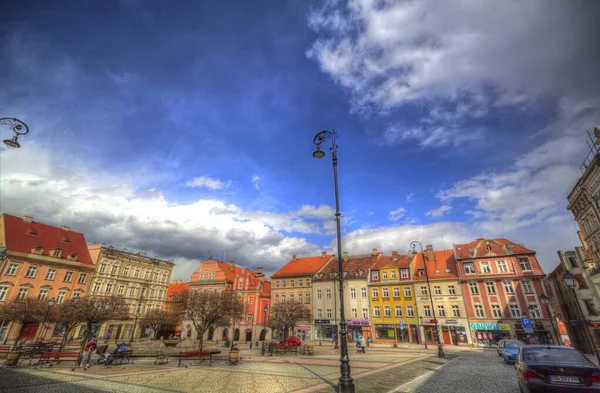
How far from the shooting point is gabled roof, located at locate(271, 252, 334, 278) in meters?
52.8

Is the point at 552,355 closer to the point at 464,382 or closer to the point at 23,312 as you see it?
the point at 464,382

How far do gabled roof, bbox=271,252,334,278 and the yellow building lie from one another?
36.0 ft

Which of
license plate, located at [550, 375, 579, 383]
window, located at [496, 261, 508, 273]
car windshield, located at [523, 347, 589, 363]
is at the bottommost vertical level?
license plate, located at [550, 375, 579, 383]

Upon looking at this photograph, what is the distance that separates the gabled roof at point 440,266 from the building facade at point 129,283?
4960 centimetres

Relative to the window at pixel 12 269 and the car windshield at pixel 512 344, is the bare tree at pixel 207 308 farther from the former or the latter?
the window at pixel 12 269

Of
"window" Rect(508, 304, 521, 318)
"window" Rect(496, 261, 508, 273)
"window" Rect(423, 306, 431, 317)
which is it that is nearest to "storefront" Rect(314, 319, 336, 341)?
"window" Rect(423, 306, 431, 317)

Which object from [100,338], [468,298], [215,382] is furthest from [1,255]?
[468,298]

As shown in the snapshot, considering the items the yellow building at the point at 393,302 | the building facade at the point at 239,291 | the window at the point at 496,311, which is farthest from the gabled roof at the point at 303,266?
the window at the point at 496,311

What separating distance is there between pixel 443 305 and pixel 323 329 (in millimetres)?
19551

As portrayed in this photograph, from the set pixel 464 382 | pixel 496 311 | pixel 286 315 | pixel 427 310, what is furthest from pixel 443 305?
pixel 464 382

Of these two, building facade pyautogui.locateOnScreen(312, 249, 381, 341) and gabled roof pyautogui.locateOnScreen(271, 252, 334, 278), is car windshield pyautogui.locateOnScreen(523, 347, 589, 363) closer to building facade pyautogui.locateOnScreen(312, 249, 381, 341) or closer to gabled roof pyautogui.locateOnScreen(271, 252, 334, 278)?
building facade pyautogui.locateOnScreen(312, 249, 381, 341)

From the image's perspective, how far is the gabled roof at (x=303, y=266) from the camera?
52850 millimetres

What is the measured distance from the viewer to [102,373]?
559 inches

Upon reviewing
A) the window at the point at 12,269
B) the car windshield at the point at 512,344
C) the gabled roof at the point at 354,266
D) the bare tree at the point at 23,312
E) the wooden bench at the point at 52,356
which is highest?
the gabled roof at the point at 354,266
